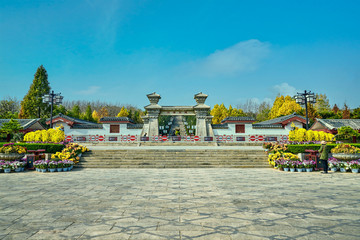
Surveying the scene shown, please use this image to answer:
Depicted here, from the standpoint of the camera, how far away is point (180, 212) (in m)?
4.72

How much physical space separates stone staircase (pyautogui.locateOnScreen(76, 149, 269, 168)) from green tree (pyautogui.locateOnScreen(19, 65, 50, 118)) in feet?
94.5

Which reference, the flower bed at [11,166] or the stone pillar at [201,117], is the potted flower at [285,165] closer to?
the flower bed at [11,166]

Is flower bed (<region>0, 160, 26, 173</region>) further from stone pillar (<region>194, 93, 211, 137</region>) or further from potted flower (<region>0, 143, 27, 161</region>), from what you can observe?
stone pillar (<region>194, 93, 211, 137</region>)

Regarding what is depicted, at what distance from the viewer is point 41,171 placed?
11484mm

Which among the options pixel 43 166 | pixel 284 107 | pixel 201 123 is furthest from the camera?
pixel 284 107

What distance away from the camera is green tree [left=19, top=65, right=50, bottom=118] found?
36844 millimetres

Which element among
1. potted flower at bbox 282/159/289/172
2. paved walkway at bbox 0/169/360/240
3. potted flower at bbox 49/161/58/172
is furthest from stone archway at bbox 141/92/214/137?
paved walkway at bbox 0/169/360/240

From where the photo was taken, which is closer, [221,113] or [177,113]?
[177,113]

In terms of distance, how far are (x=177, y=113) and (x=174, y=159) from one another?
53.3 feet

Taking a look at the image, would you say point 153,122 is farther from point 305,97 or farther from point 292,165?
point 292,165

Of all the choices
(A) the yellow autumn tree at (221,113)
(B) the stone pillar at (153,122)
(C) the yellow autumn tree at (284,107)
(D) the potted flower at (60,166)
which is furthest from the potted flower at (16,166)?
(A) the yellow autumn tree at (221,113)

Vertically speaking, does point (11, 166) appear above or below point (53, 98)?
below

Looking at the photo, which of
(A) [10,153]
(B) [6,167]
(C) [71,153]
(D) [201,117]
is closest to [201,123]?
(D) [201,117]

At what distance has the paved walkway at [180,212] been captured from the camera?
3.63 meters
